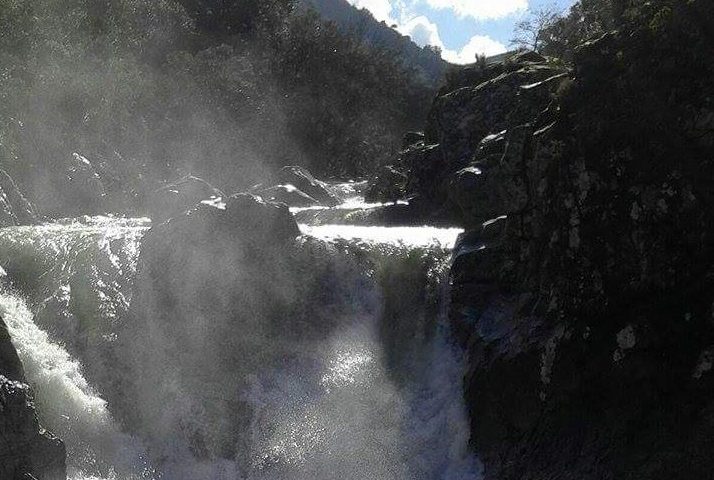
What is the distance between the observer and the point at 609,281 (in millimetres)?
11062

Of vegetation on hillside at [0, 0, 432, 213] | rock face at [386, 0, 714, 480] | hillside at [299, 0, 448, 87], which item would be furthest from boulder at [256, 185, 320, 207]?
hillside at [299, 0, 448, 87]

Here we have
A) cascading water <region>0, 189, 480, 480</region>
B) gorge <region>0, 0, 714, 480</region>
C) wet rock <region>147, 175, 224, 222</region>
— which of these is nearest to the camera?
gorge <region>0, 0, 714, 480</region>

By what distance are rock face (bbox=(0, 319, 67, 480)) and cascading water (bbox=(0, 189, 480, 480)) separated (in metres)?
1.26

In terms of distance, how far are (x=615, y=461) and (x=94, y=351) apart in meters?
10.1

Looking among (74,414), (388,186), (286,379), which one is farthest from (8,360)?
(388,186)

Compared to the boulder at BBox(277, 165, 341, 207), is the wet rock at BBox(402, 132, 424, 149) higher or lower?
higher

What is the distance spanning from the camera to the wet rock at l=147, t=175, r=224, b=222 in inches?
1072

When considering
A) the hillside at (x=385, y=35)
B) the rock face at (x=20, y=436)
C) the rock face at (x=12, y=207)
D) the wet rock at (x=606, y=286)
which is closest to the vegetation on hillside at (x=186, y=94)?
the rock face at (x=12, y=207)

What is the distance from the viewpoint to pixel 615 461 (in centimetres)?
987

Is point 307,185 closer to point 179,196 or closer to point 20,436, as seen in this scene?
point 179,196

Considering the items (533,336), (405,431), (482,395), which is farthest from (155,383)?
(533,336)

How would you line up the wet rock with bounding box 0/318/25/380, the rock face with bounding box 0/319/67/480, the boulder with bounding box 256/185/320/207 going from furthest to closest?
the boulder with bounding box 256/185/320/207
the wet rock with bounding box 0/318/25/380
the rock face with bounding box 0/319/67/480

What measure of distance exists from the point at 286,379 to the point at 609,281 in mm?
6849

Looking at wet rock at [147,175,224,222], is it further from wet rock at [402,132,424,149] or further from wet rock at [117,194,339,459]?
wet rock at [402,132,424,149]
